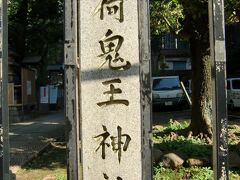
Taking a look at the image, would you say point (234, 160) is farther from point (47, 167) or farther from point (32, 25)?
point (32, 25)

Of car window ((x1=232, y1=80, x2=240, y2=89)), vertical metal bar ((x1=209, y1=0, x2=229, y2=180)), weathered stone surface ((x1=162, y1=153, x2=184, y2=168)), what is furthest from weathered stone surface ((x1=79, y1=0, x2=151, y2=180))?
car window ((x1=232, y1=80, x2=240, y2=89))

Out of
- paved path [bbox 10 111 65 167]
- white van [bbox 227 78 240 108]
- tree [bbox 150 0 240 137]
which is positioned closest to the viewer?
tree [bbox 150 0 240 137]

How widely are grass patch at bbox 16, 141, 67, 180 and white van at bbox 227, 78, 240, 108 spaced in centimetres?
1433

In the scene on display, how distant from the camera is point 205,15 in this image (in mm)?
10828

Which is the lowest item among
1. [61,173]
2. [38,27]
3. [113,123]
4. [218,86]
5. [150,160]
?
[61,173]

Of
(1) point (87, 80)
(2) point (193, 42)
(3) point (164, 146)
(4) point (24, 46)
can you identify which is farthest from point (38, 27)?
(1) point (87, 80)

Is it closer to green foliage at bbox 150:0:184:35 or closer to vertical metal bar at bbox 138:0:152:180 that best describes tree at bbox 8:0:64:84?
green foliage at bbox 150:0:184:35

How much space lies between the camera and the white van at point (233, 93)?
25.0 meters

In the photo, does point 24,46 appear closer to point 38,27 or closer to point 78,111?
point 38,27

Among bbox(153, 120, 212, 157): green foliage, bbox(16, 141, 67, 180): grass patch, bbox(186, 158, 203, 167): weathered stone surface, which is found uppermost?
bbox(153, 120, 212, 157): green foliage

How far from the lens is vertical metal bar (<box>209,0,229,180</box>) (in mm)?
4582

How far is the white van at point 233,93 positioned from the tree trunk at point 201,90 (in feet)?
45.1

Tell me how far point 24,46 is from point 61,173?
60.7 feet

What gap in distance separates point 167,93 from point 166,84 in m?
0.86
